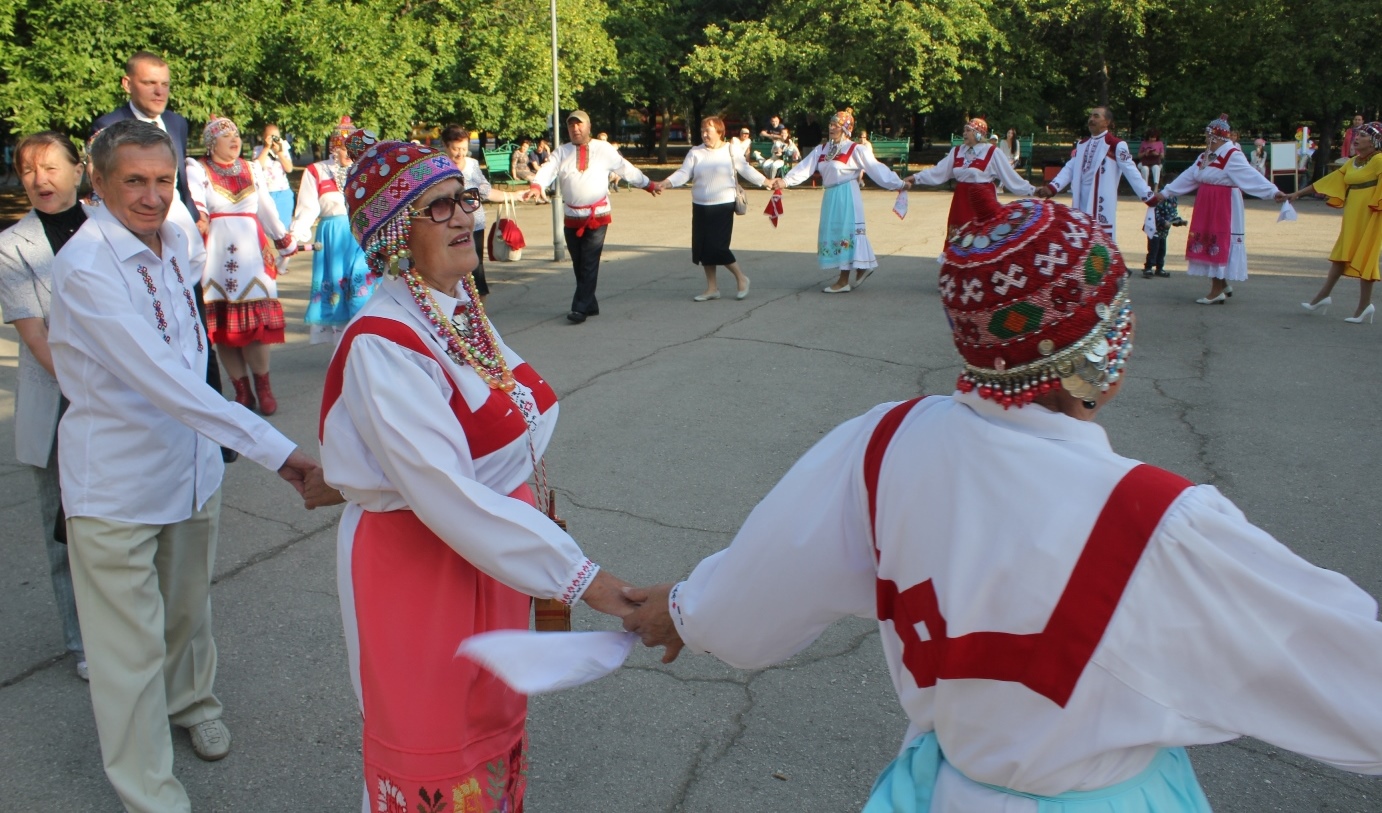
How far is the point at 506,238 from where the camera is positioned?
407 inches

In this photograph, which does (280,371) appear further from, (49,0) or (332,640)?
(49,0)

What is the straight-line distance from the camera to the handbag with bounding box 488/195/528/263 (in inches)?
409

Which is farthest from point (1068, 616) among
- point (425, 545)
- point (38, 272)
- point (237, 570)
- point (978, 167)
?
point (978, 167)

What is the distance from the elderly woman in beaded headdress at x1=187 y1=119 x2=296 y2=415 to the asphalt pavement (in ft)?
1.22

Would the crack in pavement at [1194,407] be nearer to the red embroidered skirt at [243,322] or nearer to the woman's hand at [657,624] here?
the woman's hand at [657,624]

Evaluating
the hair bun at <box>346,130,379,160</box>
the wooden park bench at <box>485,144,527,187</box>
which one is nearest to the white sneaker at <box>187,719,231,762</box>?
the hair bun at <box>346,130,379,160</box>

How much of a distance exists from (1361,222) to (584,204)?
683cm

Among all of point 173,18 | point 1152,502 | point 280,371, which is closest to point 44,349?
point 1152,502

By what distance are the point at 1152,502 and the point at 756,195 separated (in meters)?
23.5

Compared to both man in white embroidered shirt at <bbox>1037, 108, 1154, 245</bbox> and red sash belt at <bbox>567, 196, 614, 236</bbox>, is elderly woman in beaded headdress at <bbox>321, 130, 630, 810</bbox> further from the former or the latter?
man in white embroidered shirt at <bbox>1037, 108, 1154, 245</bbox>

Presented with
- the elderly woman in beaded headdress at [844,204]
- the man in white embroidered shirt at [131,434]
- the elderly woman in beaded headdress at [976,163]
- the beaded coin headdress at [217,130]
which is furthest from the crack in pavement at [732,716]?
the elderly woman in beaded headdress at [844,204]

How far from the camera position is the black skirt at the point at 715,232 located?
10859mm

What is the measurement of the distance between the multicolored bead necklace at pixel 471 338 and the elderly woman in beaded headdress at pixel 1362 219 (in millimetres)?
9413

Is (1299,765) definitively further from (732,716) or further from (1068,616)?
(1068,616)
